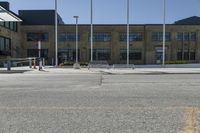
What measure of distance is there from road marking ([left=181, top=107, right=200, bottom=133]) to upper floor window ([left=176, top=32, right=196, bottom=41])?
5793cm

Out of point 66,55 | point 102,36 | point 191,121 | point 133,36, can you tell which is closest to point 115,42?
point 102,36

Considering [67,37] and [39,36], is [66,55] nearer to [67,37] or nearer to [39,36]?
[67,37]

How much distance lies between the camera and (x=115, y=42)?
2603 inches

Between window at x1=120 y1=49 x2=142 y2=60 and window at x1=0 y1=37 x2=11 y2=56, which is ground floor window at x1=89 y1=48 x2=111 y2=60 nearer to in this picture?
window at x1=120 y1=49 x2=142 y2=60

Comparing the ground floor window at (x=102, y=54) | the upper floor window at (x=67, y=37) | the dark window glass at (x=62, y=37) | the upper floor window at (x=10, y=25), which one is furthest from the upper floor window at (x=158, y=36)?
the upper floor window at (x=10, y=25)

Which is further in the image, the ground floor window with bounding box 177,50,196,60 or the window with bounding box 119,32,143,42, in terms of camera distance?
the ground floor window with bounding box 177,50,196,60

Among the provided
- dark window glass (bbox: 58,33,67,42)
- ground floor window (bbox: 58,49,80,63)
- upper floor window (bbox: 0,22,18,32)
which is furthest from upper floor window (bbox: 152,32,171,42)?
upper floor window (bbox: 0,22,18,32)

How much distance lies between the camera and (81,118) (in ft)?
27.1

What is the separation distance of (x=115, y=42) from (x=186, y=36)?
12.1 metres

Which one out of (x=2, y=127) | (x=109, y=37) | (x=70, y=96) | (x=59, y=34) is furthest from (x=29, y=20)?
(x=2, y=127)

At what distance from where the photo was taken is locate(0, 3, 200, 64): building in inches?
2581

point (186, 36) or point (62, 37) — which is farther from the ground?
point (186, 36)

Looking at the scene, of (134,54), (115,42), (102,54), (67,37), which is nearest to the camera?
(67,37)

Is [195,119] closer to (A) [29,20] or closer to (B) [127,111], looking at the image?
(B) [127,111]
